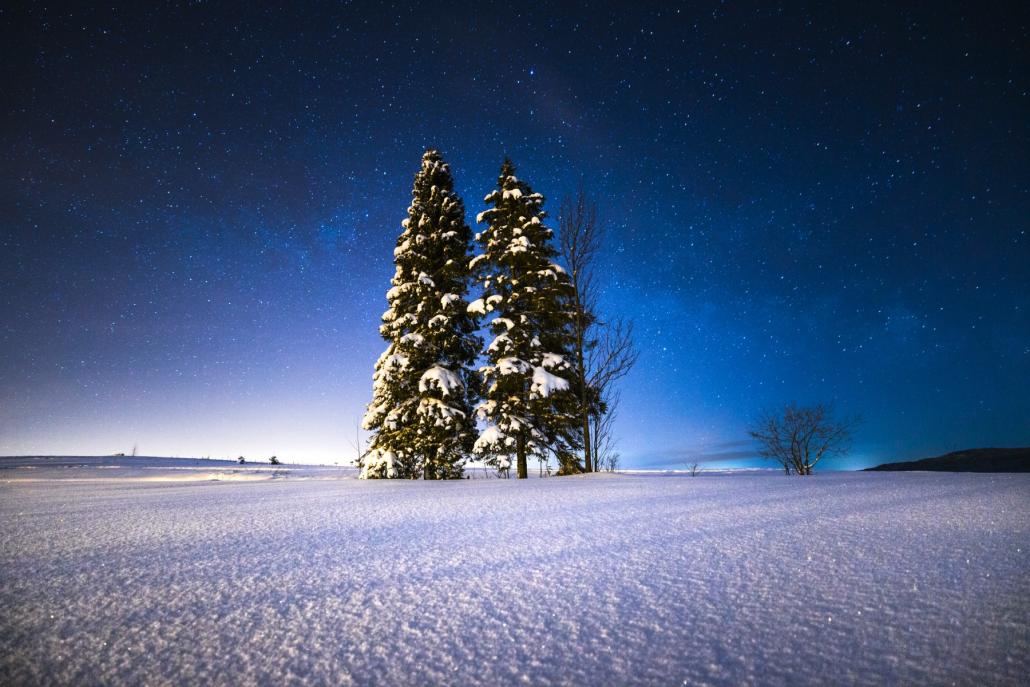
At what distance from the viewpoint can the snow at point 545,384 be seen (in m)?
12.0

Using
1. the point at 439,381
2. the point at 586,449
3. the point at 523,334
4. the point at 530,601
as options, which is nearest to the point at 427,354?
the point at 439,381

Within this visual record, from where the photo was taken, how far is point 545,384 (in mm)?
12062

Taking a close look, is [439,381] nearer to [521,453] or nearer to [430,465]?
[430,465]

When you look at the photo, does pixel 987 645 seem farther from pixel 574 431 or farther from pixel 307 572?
pixel 574 431

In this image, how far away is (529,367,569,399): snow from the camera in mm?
11999

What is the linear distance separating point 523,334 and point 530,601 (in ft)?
35.9

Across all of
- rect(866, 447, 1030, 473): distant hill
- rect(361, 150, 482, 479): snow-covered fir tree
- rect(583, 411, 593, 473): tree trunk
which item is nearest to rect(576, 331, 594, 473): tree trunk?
rect(583, 411, 593, 473): tree trunk

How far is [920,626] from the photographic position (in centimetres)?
160

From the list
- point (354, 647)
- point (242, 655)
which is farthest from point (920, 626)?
point (242, 655)

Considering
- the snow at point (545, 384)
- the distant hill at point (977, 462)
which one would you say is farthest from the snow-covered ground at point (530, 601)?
the distant hill at point (977, 462)

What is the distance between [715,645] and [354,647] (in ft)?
4.12

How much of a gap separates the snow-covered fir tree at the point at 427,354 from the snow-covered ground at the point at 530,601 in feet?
28.3

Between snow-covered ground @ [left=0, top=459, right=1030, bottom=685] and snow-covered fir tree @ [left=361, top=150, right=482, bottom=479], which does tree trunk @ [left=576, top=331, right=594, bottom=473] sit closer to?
snow-covered fir tree @ [left=361, top=150, right=482, bottom=479]

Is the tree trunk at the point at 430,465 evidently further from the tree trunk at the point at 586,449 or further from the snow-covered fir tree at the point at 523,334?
the tree trunk at the point at 586,449
